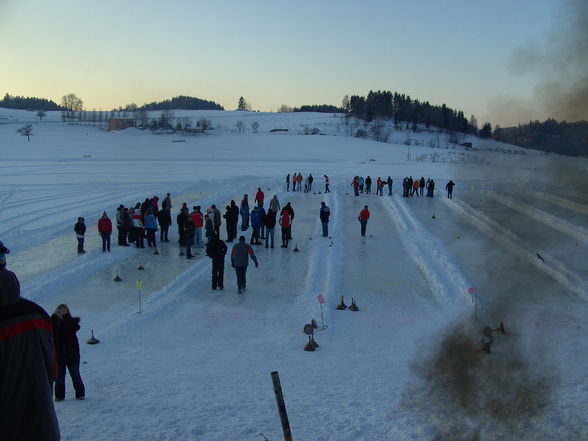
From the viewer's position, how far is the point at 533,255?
1480cm

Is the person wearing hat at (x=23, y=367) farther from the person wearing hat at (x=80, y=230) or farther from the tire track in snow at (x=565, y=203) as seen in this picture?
the tire track in snow at (x=565, y=203)

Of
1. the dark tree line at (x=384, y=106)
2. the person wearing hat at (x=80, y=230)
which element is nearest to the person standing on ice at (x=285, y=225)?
the person wearing hat at (x=80, y=230)

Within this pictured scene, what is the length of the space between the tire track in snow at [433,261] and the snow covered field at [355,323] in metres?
0.08

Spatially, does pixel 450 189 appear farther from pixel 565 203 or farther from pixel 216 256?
pixel 216 256

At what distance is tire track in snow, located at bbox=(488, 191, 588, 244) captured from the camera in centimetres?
1849

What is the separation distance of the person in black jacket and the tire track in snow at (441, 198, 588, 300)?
10.0 m

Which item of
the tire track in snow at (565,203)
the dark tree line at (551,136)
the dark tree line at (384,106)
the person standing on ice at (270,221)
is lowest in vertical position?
the person standing on ice at (270,221)

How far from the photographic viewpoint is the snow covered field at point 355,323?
630cm

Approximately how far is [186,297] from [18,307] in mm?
9702

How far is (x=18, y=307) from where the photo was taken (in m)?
2.93

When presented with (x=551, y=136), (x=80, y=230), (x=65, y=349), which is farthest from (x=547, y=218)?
(x=65, y=349)

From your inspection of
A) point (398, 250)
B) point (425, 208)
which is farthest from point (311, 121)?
point (398, 250)

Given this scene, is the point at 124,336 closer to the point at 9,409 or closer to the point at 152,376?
the point at 152,376

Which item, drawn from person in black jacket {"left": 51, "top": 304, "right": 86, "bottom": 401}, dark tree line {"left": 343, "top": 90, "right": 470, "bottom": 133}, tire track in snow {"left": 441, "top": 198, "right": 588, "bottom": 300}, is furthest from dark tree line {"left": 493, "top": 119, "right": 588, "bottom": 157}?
dark tree line {"left": 343, "top": 90, "right": 470, "bottom": 133}
